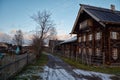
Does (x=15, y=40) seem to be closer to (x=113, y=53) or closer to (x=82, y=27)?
(x=82, y=27)

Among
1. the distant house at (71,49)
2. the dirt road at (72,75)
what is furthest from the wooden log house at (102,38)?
the distant house at (71,49)

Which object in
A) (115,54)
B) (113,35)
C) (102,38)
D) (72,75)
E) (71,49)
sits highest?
(113,35)

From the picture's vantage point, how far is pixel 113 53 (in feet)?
68.6

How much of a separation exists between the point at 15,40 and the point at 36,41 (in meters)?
65.5

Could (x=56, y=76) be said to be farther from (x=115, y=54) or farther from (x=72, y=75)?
(x=115, y=54)

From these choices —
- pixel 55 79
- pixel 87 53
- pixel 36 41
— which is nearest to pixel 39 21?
pixel 36 41

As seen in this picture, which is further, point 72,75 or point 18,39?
point 18,39

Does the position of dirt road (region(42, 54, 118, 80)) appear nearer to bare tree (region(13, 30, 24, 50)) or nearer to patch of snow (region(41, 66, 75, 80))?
patch of snow (region(41, 66, 75, 80))

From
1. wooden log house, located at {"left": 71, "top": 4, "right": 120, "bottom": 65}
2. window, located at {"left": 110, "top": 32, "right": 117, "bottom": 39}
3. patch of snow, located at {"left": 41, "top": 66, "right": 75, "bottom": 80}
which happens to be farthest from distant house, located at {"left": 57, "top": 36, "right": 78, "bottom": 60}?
patch of snow, located at {"left": 41, "top": 66, "right": 75, "bottom": 80}

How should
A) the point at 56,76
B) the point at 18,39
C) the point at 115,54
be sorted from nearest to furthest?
the point at 56,76 < the point at 115,54 < the point at 18,39

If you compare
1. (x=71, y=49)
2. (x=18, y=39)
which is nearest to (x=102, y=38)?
(x=71, y=49)

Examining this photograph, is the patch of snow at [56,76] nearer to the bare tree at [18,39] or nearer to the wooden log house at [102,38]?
the wooden log house at [102,38]

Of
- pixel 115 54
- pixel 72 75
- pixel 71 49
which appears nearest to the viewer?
pixel 72 75

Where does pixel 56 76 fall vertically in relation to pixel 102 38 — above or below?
below
